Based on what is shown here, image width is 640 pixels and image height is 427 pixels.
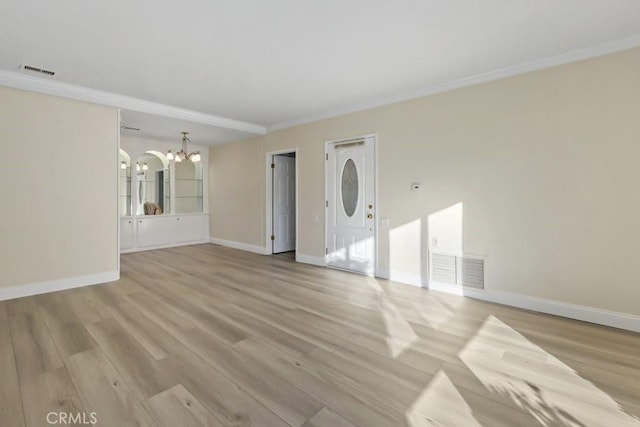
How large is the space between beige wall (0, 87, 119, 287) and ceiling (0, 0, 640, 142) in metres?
0.53

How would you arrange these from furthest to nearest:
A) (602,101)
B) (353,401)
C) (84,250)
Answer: (84,250), (602,101), (353,401)

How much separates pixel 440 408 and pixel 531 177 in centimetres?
284

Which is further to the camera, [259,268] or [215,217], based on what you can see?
[215,217]

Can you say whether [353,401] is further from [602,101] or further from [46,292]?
[46,292]

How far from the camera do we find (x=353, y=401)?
1.94 metres

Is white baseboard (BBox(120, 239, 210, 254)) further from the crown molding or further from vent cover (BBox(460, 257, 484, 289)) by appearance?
vent cover (BBox(460, 257, 484, 289))

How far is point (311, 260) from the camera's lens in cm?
593

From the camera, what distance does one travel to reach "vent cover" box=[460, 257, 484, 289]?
387 centimetres

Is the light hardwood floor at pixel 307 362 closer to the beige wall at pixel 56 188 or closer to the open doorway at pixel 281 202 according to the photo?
the beige wall at pixel 56 188

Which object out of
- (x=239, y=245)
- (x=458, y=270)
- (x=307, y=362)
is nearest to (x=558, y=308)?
(x=458, y=270)

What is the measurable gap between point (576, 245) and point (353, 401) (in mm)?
2973

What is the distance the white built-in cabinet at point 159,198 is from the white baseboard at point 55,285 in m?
2.54

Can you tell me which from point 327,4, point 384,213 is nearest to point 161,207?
point 384,213

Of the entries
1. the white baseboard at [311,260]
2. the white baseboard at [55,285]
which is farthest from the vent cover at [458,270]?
the white baseboard at [55,285]
